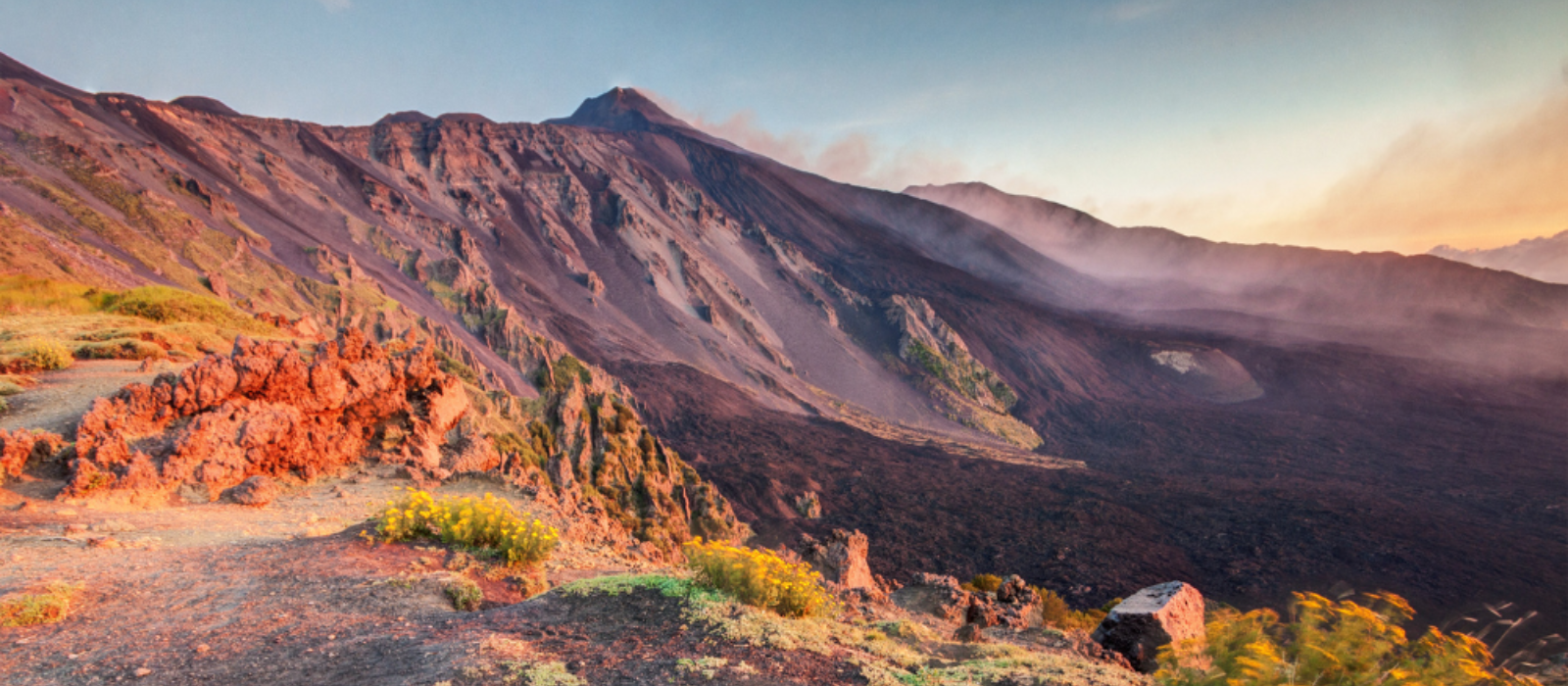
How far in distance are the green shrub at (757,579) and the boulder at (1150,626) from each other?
402cm

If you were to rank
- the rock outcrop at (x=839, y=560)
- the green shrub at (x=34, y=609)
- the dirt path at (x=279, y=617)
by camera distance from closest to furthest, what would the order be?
the dirt path at (x=279, y=617) < the green shrub at (x=34, y=609) < the rock outcrop at (x=839, y=560)

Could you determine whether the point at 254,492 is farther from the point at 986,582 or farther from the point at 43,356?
the point at 986,582

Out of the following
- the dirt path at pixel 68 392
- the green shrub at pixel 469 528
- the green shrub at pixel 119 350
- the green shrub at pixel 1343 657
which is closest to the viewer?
the green shrub at pixel 1343 657

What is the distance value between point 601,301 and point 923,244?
273 feet

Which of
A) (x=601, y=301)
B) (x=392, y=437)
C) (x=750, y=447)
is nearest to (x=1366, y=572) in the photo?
(x=750, y=447)

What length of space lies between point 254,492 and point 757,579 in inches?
299

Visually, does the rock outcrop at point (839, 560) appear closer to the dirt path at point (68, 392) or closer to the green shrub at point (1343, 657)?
the green shrub at point (1343, 657)

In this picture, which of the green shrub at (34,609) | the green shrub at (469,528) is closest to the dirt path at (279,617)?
the green shrub at (34,609)

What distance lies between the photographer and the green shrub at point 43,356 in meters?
10.7

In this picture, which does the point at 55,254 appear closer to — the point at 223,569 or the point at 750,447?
the point at 223,569

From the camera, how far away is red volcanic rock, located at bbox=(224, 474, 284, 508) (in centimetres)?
887

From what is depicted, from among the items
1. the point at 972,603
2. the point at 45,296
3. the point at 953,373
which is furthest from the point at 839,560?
the point at 953,373

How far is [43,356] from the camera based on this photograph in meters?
10.8

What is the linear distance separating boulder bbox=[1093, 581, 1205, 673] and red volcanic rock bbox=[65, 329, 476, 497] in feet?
34.1
